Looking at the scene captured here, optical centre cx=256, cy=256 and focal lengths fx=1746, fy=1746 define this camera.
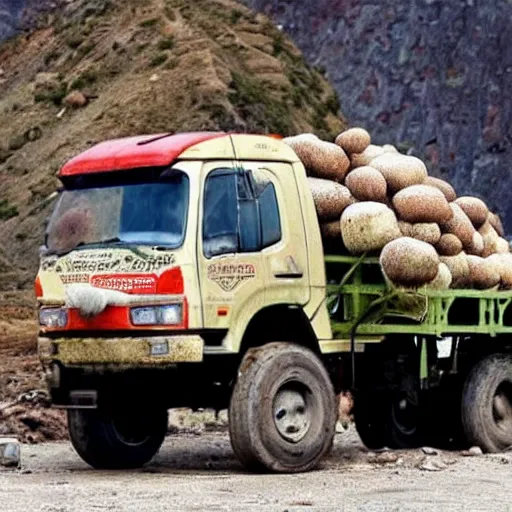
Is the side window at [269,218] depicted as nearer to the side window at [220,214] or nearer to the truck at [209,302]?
the truck at [209,302]

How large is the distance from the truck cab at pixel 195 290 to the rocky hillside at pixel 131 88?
2224cm

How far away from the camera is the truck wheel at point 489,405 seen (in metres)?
16.8

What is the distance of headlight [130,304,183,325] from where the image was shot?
14.1 m

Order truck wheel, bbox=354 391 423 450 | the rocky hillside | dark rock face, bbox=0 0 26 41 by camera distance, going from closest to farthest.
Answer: truck wheel, bbox=354 391 423 450, the rocky hillside, dark rock face, bbox=0 0 26 41

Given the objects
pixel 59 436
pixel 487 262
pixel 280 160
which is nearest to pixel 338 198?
pixel 280 160

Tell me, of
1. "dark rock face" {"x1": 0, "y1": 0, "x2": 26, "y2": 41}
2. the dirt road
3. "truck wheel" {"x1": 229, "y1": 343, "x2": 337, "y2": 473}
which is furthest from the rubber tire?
"dark rock face" {"x1": 0, "y1": 0, "x2": 26, "y2": 41}

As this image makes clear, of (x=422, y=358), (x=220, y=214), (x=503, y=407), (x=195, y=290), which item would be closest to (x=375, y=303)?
(x=422, y=358)

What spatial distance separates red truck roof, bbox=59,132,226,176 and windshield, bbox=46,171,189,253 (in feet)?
0.54

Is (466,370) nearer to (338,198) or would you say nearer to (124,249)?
(338,198)

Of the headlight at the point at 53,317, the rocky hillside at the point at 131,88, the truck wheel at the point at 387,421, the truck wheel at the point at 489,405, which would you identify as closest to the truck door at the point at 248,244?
the headlight at the point at 53,317

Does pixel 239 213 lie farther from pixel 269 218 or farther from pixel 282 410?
pixel 282 410

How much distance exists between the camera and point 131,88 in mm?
44938

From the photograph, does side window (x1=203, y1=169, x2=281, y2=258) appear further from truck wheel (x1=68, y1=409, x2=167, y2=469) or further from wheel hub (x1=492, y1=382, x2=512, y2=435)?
wheel hub (x1=492, y1=382, x2=512, y2=435)

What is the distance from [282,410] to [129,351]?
145cm
